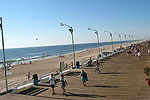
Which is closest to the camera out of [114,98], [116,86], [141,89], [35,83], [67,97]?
[114,98]

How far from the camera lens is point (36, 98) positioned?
36.6 feet

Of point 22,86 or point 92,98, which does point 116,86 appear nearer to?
point 92,98

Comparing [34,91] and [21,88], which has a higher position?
[21,88]

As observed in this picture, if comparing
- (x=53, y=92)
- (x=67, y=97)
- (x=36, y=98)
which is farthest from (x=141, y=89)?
(x=36, y=98)

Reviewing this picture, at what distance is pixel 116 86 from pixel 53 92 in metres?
4.43

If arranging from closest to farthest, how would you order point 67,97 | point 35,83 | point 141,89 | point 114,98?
point 114,98, point 67,97, point 141,89, point 35,83

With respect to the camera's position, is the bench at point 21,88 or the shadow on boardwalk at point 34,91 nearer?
the shadow on boardwalk at point 34,91

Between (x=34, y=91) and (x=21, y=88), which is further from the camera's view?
(x=21, y=88)

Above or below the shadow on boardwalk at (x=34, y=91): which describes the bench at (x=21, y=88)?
above

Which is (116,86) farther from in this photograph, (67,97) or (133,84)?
(67,97)

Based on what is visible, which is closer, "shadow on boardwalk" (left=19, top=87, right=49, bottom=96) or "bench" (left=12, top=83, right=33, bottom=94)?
"shadow on boardwalk" (left=19, top=87, right=49, bottom=96)

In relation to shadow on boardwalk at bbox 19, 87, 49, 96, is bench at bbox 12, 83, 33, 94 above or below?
above

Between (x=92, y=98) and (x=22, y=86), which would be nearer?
(x=92, y=98)

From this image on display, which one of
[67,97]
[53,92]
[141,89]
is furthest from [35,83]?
[141,89]
